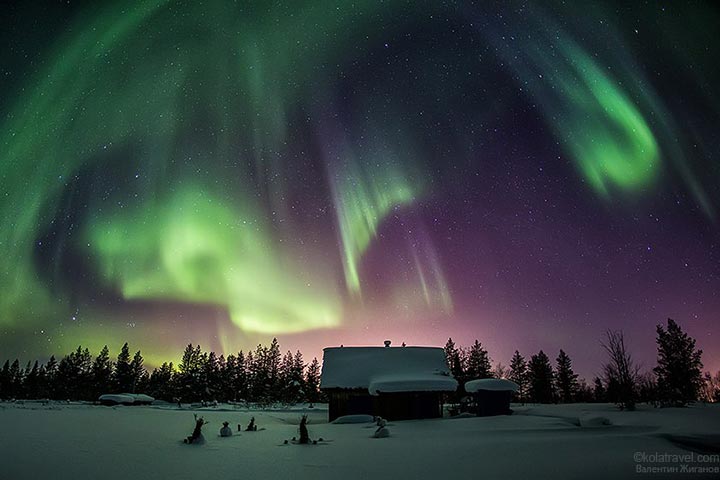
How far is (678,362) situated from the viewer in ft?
169

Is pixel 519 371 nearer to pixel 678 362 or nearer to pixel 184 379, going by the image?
pixel 678 362

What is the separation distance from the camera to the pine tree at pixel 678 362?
1950 inches

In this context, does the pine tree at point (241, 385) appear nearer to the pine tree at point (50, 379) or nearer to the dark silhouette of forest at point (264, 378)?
the dark silhouette of forest at point (264, 378)

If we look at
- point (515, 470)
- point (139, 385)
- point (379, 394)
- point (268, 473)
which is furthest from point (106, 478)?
point (139, 385)

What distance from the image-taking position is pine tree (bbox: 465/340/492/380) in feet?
190

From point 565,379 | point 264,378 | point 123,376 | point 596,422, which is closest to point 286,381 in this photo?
point 264,378

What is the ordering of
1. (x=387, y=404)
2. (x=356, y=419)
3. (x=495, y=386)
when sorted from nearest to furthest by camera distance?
(x=356, y=419) → (x=387, y=404) → (x=495, y=386)

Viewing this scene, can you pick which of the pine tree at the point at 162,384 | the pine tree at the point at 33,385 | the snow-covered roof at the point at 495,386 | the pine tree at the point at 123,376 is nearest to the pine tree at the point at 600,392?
the snow-covered roof at the point at 495,386

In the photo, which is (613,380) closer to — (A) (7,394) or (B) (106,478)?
(B) (106,478)

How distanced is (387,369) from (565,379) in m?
44.6

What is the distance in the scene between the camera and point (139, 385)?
7856 cm

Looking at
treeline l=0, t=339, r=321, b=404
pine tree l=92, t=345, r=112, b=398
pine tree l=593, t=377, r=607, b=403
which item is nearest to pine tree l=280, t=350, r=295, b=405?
treeline l=0, t=339, r=321, b=404

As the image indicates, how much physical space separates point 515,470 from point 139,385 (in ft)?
290

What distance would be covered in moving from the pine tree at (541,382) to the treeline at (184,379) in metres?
35.9
